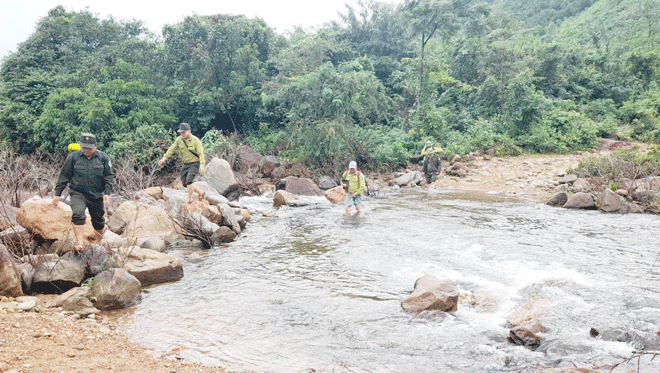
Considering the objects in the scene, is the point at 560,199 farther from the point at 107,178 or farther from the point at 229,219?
the point at 107,178

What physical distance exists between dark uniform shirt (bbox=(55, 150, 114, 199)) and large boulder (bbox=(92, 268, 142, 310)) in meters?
1.39

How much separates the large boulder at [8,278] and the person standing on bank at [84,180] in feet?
2.76

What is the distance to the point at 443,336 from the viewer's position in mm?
5527

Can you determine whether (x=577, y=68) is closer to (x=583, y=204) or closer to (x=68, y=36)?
(x=583, y=204)

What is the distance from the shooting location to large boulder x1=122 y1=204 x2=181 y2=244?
31.4ft

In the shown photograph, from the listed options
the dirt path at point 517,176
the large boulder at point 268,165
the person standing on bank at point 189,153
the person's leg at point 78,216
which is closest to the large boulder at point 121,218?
the person standing on bank at point 189,153

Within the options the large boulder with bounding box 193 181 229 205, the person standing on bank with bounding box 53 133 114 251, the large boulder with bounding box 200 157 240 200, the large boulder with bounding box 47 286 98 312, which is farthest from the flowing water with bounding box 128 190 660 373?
the large boulder with bounding box 200 157 240 200

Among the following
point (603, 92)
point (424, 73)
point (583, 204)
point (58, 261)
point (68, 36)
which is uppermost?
point (68, 36)

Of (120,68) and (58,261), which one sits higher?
(120,68)

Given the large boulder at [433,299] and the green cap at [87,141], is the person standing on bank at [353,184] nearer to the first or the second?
the large boulder at [433,299]

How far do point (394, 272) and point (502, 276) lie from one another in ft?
5.67

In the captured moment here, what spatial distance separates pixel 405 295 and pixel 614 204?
347 inches

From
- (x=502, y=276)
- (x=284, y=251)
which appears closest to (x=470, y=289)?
(x=502, y=276)

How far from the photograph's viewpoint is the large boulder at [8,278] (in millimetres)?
5957
